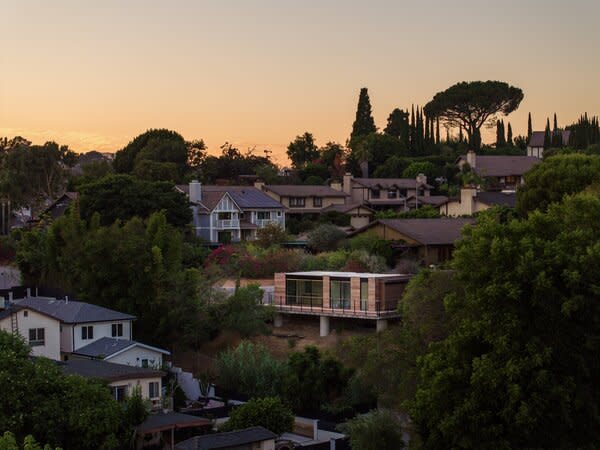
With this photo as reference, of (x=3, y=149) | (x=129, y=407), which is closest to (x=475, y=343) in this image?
(x=129, y=407)

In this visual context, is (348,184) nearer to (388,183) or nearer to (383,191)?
(383,191)

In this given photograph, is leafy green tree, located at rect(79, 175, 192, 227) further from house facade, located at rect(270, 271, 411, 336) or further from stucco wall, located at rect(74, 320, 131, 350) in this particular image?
stucco wall, located at rect(74, 320, 131, 350)

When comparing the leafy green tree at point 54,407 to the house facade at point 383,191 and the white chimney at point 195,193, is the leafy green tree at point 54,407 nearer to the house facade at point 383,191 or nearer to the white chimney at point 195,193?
the white chimney at point 195,193

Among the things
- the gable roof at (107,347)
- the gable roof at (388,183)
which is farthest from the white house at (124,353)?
the gable roof at (388,183)

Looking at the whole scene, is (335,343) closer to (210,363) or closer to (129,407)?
(210,363)

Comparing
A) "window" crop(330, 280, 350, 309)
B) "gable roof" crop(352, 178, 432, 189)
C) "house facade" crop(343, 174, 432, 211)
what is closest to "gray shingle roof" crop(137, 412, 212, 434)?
"window" crop(330, 280, 350, 309)

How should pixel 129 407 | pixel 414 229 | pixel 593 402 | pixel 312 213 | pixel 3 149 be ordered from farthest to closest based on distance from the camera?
pixel 3 149 < pixel 312 213 < pixel 414 229 < pixel 129 407 < pixel 593 402
